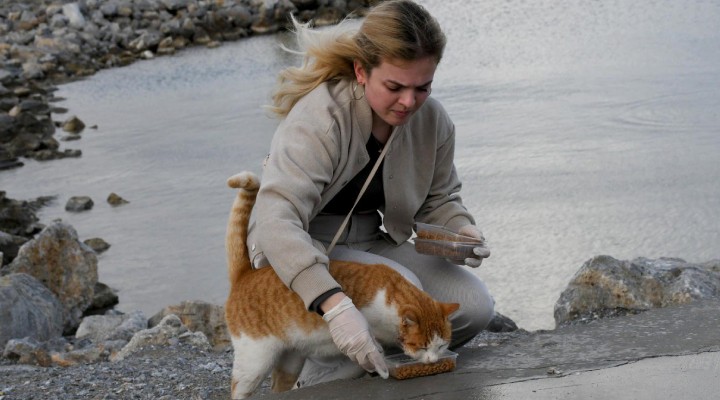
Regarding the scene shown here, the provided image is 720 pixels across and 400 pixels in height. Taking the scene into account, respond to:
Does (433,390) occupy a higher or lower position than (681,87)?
higher

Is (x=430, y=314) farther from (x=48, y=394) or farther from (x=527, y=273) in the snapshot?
(x=527, y=273)

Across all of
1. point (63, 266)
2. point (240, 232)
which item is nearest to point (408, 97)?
point (240, 232)

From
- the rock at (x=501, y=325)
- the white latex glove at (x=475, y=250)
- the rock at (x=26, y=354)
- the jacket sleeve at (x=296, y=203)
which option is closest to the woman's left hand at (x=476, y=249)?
the white latex glove at (x=475, y=250)

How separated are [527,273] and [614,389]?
3063 millimetres

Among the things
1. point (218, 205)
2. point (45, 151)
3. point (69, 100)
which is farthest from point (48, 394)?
point (69, 100)

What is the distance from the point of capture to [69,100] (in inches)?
557

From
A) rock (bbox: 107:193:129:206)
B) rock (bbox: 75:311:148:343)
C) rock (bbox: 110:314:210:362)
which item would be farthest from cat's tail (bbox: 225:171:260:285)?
rock (bbox: 107:193:129:206)

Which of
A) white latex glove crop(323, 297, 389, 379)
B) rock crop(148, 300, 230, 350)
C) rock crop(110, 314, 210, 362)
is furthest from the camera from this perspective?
rock crop(148, 300, 230, 350)

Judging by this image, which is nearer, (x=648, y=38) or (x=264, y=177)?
(x=264, y=177)

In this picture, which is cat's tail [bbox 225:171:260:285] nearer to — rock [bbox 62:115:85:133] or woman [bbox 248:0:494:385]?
woman [bbox 248:0:494:385]

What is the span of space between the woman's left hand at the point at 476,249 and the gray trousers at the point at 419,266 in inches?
5.5

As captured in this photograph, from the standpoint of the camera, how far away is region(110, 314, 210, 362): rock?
4890 mm

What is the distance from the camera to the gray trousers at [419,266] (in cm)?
334

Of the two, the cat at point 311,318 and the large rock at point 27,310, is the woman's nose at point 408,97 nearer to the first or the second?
the cat at point 311,318
